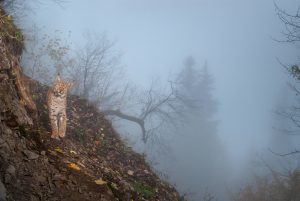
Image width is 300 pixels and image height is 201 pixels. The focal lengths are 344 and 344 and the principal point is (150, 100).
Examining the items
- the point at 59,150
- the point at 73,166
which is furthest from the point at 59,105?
the point at 73,166

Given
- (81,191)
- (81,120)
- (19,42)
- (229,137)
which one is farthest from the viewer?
(229,137)

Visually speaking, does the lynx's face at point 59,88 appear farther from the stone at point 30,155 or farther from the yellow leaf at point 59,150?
the stone at point 30,155

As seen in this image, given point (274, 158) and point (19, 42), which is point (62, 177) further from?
point (274, 158)

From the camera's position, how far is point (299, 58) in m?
12.0

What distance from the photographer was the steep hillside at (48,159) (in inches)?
217

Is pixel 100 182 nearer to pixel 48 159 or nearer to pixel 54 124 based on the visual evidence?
pixel 48 159

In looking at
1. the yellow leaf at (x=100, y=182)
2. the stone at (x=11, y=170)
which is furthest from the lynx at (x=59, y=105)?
the stone at (x=11, y=170)

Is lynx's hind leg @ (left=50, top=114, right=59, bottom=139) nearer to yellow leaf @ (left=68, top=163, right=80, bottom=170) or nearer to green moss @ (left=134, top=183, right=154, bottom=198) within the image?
yellow leaf @ (left=68, top=163, right=80, bottom=170)

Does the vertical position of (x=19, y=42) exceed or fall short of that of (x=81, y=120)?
it exceeds it

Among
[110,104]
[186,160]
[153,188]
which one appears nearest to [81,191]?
[153,188]

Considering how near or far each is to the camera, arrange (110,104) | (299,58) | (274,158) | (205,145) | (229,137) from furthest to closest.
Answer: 1. (229,137)
2. (274,158)
3. (205,145)
4. (110,104)
5. (299,58)

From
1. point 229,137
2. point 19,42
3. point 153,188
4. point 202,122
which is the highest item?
point 229,137

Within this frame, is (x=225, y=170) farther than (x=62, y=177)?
Yes

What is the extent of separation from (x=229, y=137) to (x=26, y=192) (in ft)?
533
